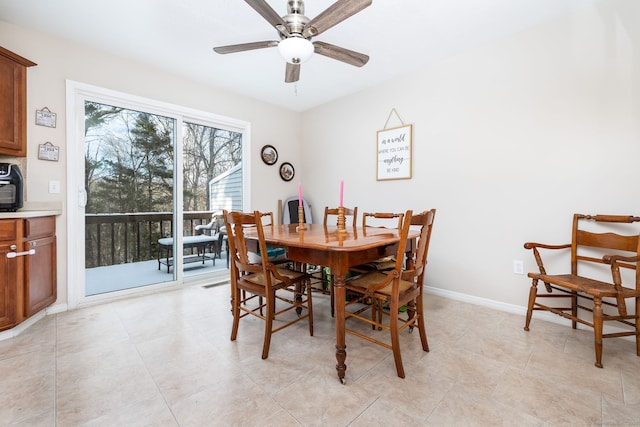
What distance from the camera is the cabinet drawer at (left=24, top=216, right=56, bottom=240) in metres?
2.12

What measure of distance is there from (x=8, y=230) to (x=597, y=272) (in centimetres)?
437

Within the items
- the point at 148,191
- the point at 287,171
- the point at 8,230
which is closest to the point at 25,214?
the point at 8,230

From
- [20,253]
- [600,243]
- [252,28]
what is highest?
[252,28]

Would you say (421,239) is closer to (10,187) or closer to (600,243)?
(600,243)

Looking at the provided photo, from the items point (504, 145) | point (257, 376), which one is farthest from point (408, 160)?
point (257, 376)

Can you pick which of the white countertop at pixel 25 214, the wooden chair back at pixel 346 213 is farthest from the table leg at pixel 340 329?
the white countertop at pixel 25 214

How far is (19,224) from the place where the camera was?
204cm

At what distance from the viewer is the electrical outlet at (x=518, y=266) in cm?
250

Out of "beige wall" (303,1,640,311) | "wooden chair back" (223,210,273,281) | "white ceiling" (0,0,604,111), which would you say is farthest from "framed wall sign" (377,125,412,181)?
"wooden chair back" (223,210,273,281)

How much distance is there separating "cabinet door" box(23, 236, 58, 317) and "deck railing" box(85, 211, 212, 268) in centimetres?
33

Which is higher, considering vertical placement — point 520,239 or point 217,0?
point 217,0

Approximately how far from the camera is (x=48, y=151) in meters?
2.48

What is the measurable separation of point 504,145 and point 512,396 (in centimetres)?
206

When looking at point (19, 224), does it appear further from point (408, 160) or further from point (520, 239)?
point (520, 239)
